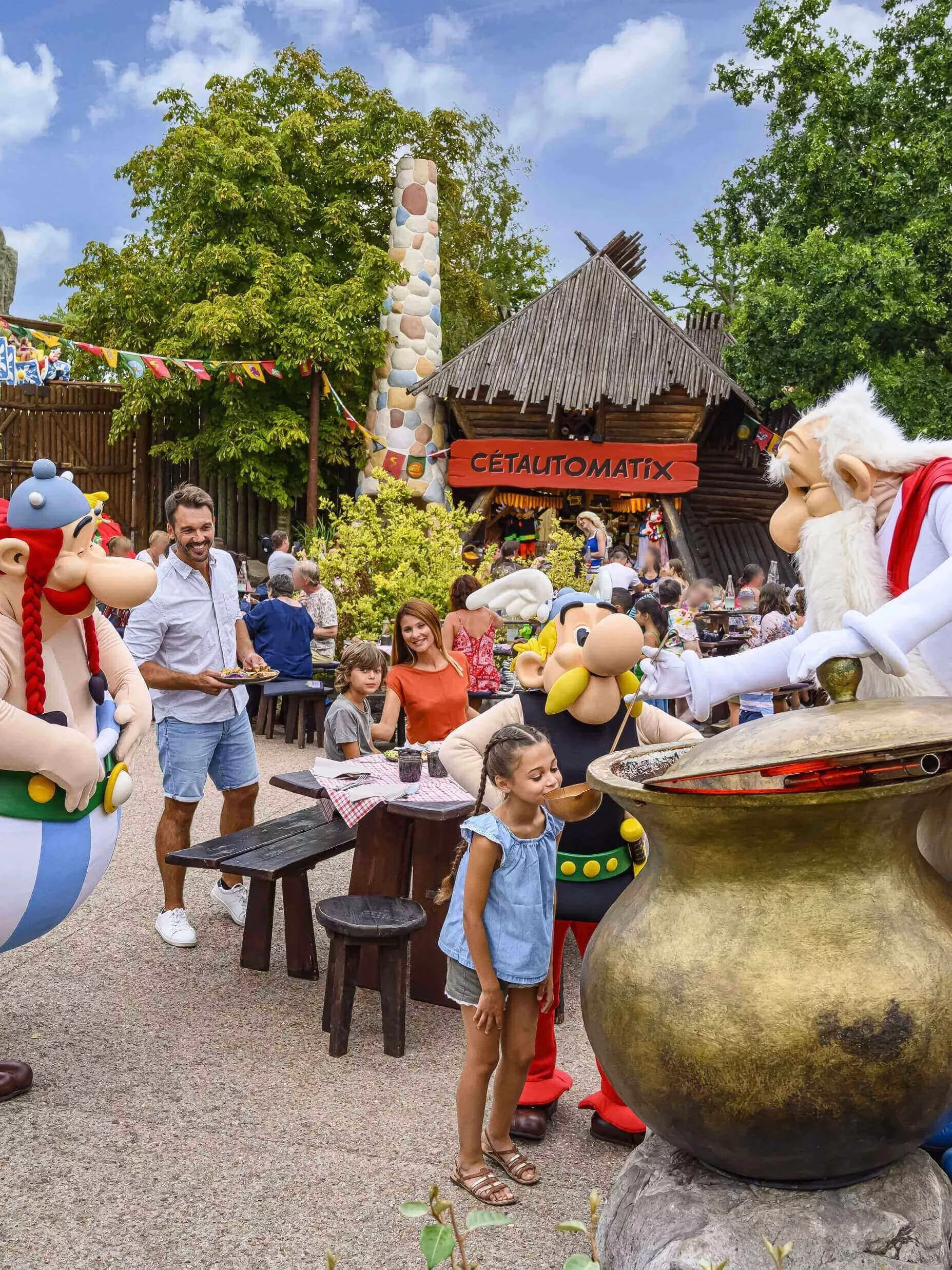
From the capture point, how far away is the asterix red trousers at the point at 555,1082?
128 inches

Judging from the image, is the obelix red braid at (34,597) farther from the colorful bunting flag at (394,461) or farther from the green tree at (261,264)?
the colorful bunting flag at (394,461)

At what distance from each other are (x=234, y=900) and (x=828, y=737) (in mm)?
3706

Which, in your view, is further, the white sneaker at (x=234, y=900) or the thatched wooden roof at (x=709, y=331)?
the thatched wooden roof at (x=709, y=331)

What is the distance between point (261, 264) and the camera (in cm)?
1650


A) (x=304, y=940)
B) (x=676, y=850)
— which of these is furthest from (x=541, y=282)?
(x=676, y=850)

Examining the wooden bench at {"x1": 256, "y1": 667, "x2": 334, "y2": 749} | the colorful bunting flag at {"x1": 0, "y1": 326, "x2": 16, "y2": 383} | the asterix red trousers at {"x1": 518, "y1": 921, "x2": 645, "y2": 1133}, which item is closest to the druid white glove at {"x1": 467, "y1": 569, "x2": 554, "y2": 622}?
the asterix red trousers at {"x1": 518, "y1": 921, "x2": 645, "y2": 1133}

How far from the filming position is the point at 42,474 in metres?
3.16

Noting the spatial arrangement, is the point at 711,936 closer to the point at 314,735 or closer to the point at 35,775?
the point at 35,775

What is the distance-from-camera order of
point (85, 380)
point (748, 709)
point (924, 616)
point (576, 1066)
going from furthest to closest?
point (85, 380) → point (748, 709) → point (576, 1066) → point (924, 616)

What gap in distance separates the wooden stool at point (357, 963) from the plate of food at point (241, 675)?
1118mm

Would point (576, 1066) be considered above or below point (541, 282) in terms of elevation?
below

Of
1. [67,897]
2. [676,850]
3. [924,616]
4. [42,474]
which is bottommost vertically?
[67,897]

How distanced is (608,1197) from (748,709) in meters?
6.08

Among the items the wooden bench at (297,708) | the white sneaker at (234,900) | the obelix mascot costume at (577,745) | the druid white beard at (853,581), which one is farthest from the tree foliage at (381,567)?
the druid white beard at (853,581)
